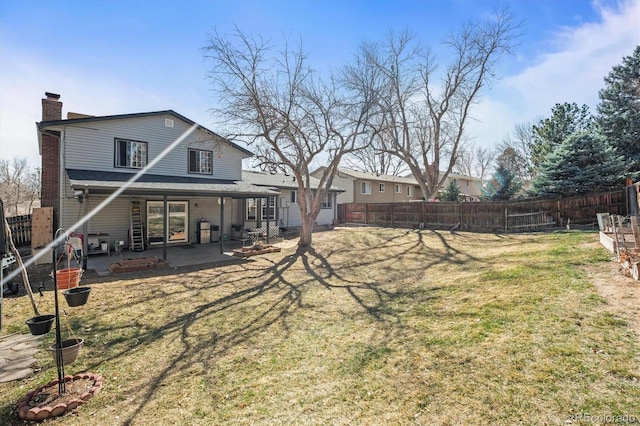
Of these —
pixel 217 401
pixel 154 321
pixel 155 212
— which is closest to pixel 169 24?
pixel 155 212

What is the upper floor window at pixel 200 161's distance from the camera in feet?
48.9

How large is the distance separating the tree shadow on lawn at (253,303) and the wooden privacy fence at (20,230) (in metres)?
9.80

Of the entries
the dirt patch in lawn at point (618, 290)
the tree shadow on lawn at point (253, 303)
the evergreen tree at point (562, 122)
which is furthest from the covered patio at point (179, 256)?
the evergreen tree at point (562, 122)

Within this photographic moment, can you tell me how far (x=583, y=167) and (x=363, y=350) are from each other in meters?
15.1

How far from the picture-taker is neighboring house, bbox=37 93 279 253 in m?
11.6

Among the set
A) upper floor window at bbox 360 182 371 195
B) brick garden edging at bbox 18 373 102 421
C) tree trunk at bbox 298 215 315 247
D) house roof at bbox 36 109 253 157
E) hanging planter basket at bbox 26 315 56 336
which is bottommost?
brick garden edging at bbox 18 373 102 421

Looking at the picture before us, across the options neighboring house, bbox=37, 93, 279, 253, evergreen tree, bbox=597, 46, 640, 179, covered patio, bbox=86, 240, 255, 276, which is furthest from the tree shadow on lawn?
evergreen tree, bbox=597, 46, 640, 179

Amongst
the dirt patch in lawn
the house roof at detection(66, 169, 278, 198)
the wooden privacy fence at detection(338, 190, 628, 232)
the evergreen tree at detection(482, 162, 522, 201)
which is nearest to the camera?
the dirt patch in lawn

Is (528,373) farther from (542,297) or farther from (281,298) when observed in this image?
(281,298)

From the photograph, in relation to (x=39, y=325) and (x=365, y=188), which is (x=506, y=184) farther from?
(x=39, y=325)

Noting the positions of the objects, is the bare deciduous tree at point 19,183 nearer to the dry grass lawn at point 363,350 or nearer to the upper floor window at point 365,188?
the upper floor window at point 365,188

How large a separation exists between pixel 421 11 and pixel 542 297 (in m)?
9.41

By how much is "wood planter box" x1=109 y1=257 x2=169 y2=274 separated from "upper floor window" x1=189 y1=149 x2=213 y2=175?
20.2 feet

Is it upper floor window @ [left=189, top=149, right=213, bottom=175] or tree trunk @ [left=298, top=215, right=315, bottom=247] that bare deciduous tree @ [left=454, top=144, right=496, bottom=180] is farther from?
upper floor window @ [left=189, top=149, right=213, bottom=175]
